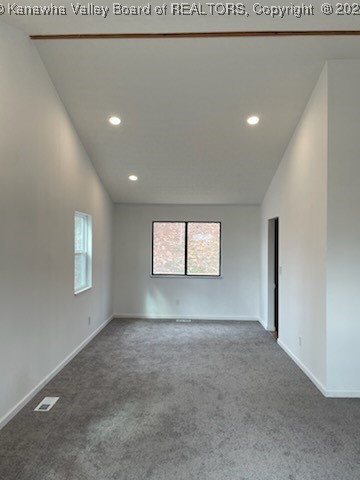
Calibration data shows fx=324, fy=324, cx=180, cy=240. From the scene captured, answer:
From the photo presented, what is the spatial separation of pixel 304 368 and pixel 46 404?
2871mm

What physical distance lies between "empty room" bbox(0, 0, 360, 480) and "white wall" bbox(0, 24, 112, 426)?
0.9 inches

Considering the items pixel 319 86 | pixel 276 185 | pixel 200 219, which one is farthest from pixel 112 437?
pixel 200 219

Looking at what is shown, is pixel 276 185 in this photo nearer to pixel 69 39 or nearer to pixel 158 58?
pixel 158 58

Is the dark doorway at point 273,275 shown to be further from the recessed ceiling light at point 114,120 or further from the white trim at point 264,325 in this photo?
the recessed ceiling light at point 114,120

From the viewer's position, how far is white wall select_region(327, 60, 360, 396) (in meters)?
3.26

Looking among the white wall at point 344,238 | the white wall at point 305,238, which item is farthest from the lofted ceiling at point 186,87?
the white wall at point 344,238

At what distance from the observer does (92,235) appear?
5270mm

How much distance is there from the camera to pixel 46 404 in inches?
120

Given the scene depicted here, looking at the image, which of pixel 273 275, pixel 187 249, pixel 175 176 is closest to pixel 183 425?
pixel 273 275

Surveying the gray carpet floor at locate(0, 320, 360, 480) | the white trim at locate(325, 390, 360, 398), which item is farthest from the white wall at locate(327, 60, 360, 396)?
the gray carpet floor at locate(0, 320, 360, 480)

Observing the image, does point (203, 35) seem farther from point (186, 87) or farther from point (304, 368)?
point (304, 368)

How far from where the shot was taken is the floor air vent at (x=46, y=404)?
9.67 ft

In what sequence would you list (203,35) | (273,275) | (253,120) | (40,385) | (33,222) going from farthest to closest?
(273,275), (253,120), (40,385), (33,222), (203,35)

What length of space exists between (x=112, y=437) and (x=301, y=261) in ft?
9.38
